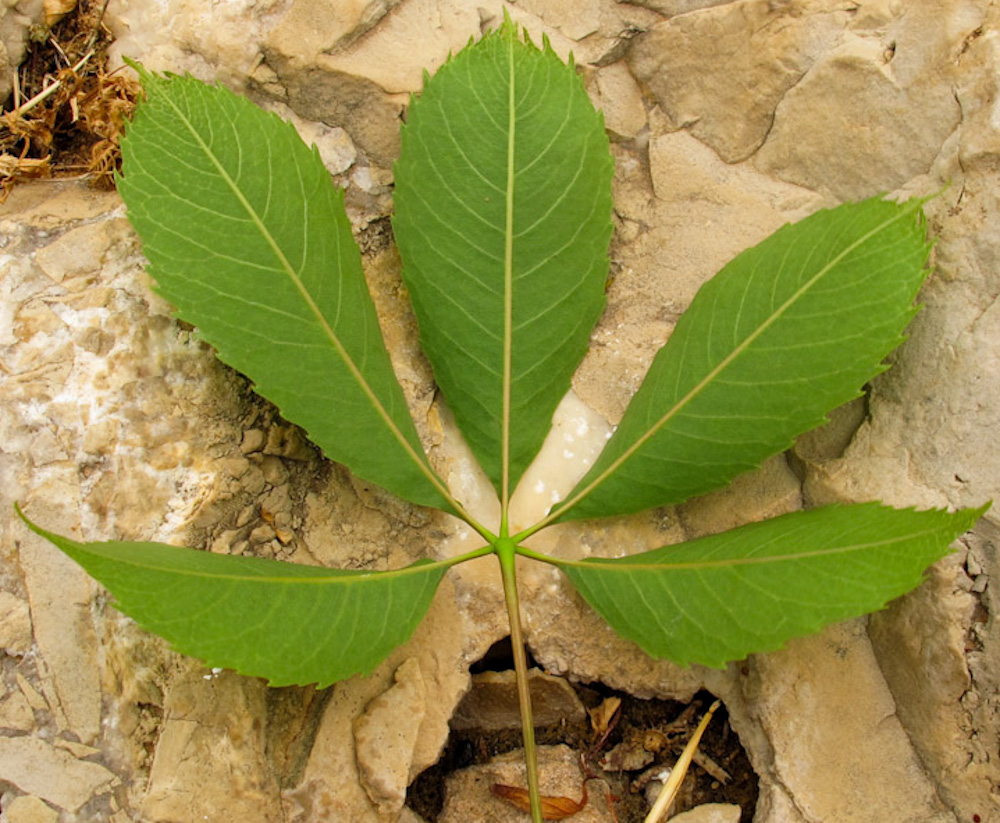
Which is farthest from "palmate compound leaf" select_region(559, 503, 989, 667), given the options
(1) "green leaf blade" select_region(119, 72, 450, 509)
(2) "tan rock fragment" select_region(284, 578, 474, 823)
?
(1) "green leaf blade" select_region(119, 72, 450, 509)

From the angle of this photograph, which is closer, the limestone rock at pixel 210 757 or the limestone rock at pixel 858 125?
the limestone rock at pixel 210 757

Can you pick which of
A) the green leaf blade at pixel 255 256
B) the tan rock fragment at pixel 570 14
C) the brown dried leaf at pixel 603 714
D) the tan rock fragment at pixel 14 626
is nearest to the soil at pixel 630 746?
the brown dried leaf at pixel 603 714

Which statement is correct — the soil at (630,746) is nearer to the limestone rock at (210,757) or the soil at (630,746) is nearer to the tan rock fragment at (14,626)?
the limestone rock at (210,757)

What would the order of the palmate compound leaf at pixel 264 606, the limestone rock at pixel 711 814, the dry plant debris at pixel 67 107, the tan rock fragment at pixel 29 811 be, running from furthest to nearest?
the dry plant debris at pixel 67 107 → the limestone rock at pixel 711 814 → the tan rock fragment at pixel 29 811 → the palmate compound leaf at pixel 264 606

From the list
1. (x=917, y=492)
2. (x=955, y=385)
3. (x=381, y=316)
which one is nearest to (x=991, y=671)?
(x=917, y=492)

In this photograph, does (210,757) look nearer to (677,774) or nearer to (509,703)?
(509,703)

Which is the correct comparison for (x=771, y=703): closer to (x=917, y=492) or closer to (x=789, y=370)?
(x=917, y=492)

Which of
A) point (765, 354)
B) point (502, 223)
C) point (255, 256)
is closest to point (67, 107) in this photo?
point (255, 256)
